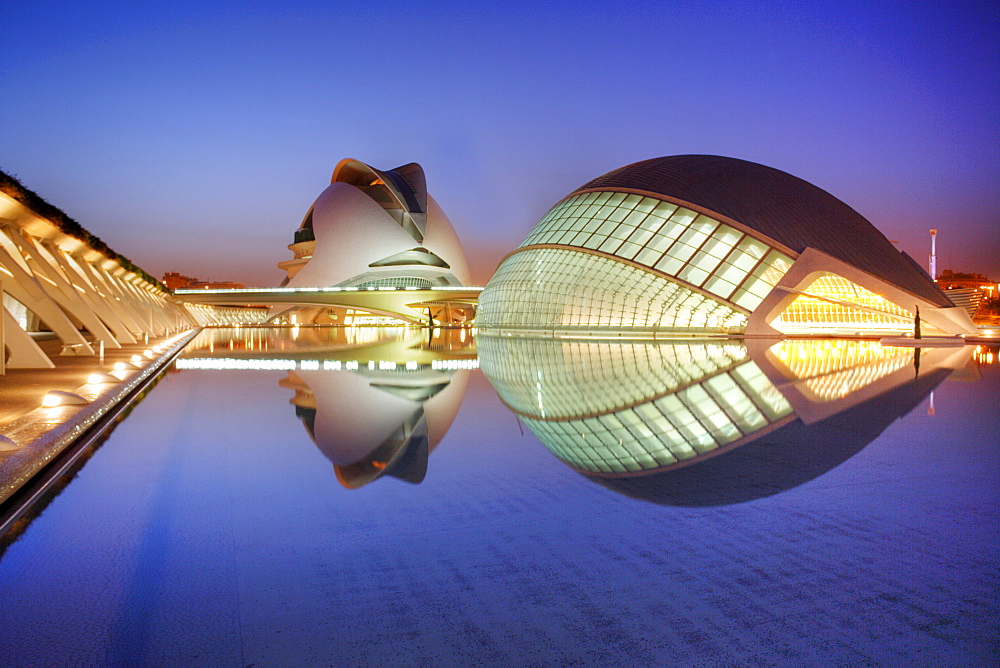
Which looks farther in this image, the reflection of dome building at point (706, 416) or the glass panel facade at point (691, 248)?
the glass panel facade at point (691, 248)

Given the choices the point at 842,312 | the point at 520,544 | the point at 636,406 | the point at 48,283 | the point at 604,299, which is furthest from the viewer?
the point at 842,312

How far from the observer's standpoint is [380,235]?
6800 centimetres

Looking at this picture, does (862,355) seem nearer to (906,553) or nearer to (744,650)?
(906,553)

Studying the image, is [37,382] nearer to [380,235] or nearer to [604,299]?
[604,299]

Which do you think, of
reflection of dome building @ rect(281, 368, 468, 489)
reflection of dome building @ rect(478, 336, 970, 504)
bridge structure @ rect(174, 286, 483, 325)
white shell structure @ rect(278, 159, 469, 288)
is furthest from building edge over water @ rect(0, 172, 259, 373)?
white shell structure @ rect(278, 159, 469, 288)

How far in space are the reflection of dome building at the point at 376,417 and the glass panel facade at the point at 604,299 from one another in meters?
16.2

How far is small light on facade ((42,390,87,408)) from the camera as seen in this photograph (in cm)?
759

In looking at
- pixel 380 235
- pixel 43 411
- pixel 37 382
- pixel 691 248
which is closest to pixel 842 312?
pixel 691 248

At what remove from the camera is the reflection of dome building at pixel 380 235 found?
68312 mm

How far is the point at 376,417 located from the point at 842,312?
30466 millimetres

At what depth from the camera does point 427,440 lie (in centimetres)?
645

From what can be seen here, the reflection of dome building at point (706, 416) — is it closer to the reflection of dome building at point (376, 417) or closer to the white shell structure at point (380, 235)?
the reflection of dome building at point (376, 417)

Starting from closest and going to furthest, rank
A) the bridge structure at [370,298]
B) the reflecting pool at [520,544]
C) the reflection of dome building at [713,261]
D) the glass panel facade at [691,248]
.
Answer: the reflecting pool at [520,544] < the glass panel facade at [691,248] < the reflection of dome building at [713,261] < the bridge structure at [370,298]

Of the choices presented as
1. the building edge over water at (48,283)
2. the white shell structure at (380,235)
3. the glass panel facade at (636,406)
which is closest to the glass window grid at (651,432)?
the glass panel facade at (636,406)
